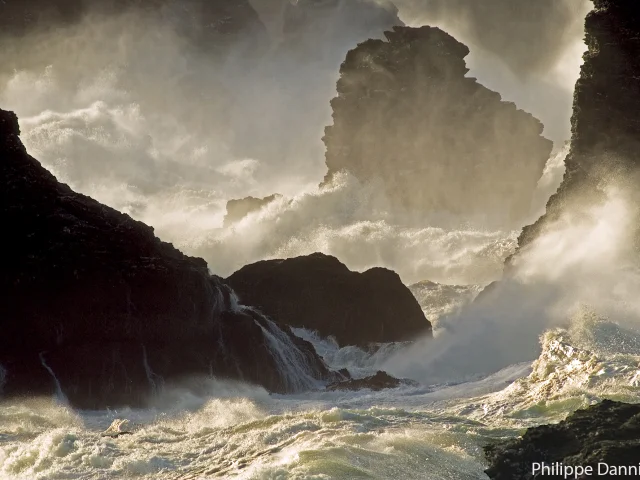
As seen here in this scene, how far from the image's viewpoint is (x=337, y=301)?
259 feet

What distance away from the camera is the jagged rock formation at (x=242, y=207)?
598 ft

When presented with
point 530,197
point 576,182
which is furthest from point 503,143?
point 576,182

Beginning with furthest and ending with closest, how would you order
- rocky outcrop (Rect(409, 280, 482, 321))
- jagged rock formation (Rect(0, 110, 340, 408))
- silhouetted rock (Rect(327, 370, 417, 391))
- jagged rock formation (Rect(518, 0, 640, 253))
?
1. rocky outcrop (Rect(409, 280, 482, 321))
2. jagged rock formation (Rect(518, 0, 640, 253))
3. silhouetted rock (Rect(327, 370, 417, 391))
4. jagged rock formation (Rect(0, 110, 340, 408))

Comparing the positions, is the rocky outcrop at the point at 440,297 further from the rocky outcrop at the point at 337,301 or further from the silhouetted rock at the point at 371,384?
the silhouetted rock at the point at 371,384

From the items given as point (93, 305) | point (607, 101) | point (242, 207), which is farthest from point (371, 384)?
point (242, 207)

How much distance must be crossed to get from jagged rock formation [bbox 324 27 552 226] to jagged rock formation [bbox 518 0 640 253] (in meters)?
113

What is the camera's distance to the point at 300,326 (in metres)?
78.8

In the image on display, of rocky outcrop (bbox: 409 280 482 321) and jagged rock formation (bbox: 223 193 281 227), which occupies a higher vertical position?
jagged rock formation (bbox: 223 193 281 227)

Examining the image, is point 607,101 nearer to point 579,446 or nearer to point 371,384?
point 371,384

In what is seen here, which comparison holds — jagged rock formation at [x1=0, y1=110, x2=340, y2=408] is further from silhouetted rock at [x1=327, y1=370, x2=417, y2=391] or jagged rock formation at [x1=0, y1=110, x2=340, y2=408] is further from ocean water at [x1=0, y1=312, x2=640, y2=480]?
silhouetted rock at [x1=327, y1=370, x2=417, y2=391]

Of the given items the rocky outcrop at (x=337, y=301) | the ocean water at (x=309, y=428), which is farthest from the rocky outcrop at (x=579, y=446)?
the rocky outcrop at (x=337, y=301)

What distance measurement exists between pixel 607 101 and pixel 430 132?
4918 inches

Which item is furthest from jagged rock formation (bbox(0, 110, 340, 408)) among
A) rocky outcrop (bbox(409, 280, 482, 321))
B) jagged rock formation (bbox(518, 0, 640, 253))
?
rocky outcrop (bbox(409, 280, 482, 321))

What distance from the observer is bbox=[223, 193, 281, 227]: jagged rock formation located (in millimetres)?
182125
